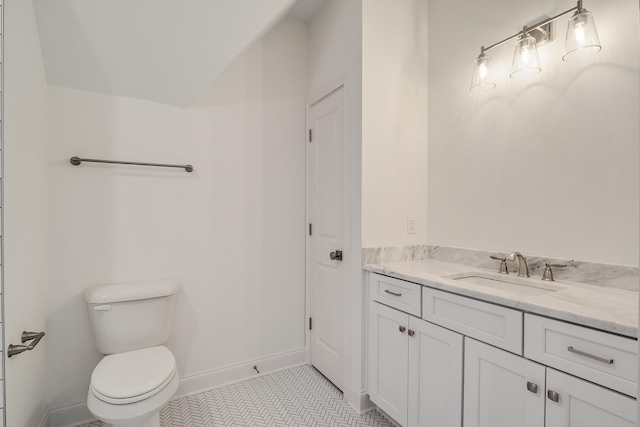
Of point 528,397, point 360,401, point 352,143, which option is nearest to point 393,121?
point 352,143

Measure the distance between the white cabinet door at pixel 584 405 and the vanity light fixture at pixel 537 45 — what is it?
126 cm

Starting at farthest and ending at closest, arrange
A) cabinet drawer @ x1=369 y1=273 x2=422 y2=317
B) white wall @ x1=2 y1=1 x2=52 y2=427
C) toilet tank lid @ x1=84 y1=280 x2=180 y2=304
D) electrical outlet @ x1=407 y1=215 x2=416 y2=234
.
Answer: electrical outlet @ x1=407 y1=215 x2=416 y2=234, toilet tank lid @ x1=84 y1=280 x2=180 y2=304, cabinet drawer @ x1=369 y1=273 x2=422 y2=317, white wall @ x1=2 y1=1 x2=52 y2=427

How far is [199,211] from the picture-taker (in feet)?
6.96

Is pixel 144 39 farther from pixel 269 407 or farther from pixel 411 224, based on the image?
pixel 269 407

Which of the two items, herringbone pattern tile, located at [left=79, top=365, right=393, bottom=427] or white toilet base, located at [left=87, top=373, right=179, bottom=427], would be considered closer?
white toilet base, located at [left=87, top=373, right=179, bottom=427]

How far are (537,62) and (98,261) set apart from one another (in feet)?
8.15

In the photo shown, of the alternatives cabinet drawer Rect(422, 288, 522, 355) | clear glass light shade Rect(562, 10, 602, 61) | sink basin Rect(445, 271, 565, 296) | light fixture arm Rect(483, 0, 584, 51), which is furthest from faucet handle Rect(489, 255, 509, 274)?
light fixture arm Rect(483, 0, 584, 51)

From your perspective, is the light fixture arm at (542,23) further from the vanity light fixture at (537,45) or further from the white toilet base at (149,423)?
the white toilet base at (149,423)

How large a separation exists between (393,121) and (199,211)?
53.9 inches

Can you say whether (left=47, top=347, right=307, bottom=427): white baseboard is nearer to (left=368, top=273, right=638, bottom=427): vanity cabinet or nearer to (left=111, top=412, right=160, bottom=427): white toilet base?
(left=111, top=412, right=160, bottom=427): white toilet base

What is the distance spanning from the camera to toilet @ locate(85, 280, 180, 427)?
52.3 inches

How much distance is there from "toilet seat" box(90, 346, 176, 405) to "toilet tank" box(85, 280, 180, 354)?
0.29ft

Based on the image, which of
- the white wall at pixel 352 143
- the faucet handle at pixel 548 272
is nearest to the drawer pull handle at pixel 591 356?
the faucet handle at pixel 548 272

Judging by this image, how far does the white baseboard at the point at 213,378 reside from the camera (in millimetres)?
1761
